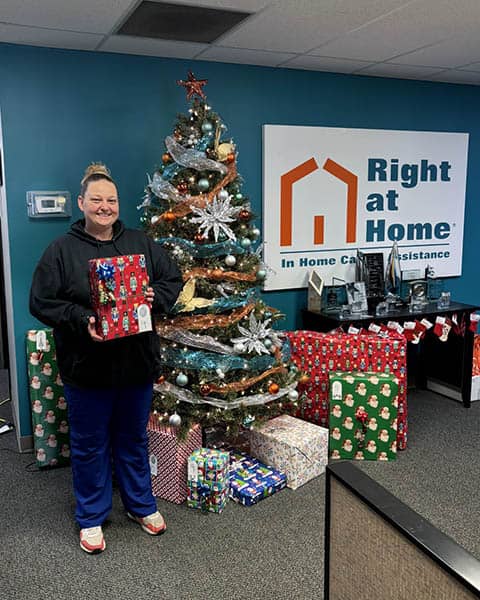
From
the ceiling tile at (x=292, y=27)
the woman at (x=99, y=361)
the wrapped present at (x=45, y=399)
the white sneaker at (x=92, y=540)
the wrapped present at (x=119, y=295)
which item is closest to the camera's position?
the wrapped present at (x=119, y=295)

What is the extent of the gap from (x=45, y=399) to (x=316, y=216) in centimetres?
199

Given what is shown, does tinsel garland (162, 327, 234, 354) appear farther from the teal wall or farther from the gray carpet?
the teal wall

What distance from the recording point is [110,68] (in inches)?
126

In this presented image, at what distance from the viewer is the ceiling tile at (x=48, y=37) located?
276 cm

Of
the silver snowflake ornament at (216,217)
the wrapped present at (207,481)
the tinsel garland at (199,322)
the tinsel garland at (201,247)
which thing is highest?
the silver snowflake ornament at (216,217)

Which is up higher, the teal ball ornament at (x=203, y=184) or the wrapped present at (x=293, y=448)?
the teal ball ornament at (x=203, y=184)

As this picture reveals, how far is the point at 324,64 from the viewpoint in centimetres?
355

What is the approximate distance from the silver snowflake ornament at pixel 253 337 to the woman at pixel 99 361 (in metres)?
0.56

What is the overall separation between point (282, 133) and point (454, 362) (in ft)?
6.39

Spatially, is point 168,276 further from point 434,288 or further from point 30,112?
point 434,288

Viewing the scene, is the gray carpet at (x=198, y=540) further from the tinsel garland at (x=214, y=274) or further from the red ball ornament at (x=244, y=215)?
the red ball ornament at (x=244, y=215)

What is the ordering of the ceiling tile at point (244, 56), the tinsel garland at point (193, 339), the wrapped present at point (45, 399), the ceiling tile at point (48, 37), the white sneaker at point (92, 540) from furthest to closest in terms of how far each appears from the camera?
the ceiling tile at point (244, 56) → the wrapped present at point (45, 399) → the tinsel garland at point (193, 339) → the ceiling tile at point (48, 37) → the white sneaker at point (92, 540)

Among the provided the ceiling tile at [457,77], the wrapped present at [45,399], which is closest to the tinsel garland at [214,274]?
the wrapped present at [45,399]

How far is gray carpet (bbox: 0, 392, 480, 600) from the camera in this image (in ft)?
7.10
